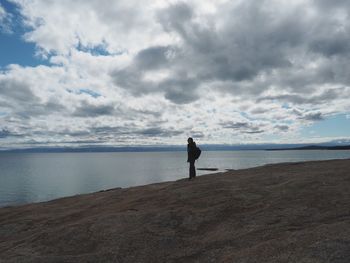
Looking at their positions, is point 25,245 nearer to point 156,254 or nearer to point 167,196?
point 156,254

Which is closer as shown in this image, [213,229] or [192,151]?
[213,229]

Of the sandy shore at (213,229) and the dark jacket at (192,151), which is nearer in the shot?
the sandy shore at (213,229)

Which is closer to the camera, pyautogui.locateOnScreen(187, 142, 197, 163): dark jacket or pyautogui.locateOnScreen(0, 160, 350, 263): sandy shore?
pyautogui.locateOnScreen(0, 160, 350, 263): sandy shore

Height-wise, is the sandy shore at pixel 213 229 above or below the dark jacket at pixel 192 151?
below

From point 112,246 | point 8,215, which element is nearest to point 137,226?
point 112,246

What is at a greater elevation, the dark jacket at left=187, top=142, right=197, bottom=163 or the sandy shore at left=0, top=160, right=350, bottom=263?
the dark jacket at left=187, top=142, right=197, bottom=163

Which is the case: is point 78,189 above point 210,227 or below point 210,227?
below

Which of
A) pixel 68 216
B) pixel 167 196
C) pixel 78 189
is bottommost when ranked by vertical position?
pixel 78 189

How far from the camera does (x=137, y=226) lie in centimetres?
1302

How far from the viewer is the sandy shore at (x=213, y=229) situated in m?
8.95

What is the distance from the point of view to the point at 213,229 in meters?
11.7

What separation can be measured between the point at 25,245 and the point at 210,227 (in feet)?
25.2

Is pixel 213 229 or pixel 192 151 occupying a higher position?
pixel 192 151

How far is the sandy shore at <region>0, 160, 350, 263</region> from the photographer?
895 cm
